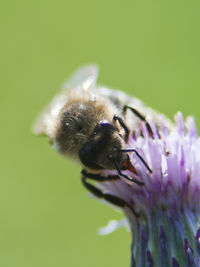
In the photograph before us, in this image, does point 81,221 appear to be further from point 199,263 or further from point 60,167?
point 199,263

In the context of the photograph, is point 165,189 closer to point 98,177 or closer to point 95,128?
point 98,177

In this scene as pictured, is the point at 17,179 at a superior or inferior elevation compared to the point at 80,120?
superior

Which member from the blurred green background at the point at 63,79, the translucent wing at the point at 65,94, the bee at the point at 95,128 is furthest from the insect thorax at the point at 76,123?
the blurred green background at the point at 63,79

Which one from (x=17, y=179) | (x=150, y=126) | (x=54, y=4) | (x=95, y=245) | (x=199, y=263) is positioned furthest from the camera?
(x=54, y=4)

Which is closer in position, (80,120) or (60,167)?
(80,120)

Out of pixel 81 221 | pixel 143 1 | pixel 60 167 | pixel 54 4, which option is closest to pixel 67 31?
pixel 54 4

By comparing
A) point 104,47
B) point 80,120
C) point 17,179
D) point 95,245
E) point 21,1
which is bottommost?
point 80,120

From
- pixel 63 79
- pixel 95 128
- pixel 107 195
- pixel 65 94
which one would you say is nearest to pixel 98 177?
pixel 107 195

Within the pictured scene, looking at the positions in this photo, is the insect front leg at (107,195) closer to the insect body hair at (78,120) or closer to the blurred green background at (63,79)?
the insect body hair at (78,120)
